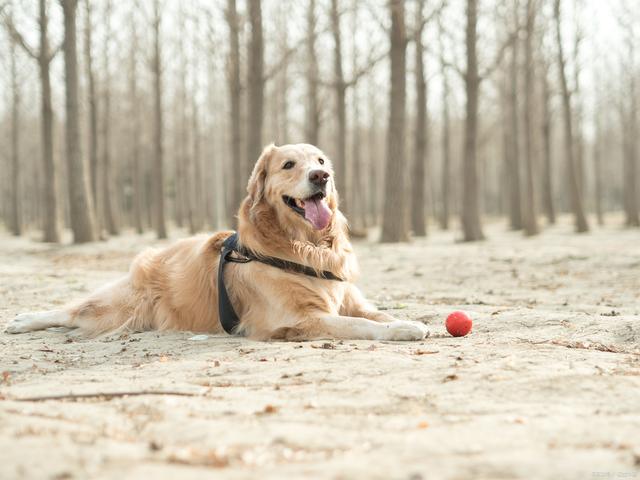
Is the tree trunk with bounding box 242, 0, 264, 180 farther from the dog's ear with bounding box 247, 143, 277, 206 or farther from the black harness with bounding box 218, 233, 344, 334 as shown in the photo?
the black harness with bounding box 218, 233, 344, 334

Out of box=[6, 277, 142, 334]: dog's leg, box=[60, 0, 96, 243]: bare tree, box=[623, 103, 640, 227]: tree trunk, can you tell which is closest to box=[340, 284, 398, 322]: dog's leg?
box=[6, 277, 142, 334]: dog's leg

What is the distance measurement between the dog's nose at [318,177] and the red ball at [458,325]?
1437mm

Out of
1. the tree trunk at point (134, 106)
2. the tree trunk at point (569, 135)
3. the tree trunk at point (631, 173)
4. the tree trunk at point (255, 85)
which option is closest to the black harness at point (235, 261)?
the tree trunk at point (255, 85)

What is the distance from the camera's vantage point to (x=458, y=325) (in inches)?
203

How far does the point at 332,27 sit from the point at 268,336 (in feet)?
51.8

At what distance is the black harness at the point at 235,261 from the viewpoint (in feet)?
17.7

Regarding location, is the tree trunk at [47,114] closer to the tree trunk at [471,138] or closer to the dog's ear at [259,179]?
the tree trunk at [471,138]

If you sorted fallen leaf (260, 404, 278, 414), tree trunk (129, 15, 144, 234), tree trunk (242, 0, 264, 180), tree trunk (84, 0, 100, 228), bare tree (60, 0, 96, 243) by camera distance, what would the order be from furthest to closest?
tree trunk (129, 15, 144, 234) → tree trunk (84, 0, 100, 228) → bare tree (60, 0, 96, 243) → tree trunk (242, 0, 264, 180) → fallen leaf (260, 404, 278, 414)

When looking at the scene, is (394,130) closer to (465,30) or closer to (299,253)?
(465,30)

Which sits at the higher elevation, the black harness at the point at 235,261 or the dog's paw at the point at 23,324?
the black harness at the point at 235,261

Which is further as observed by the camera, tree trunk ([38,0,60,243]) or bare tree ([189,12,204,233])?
bare tree ([189,12,204,233])

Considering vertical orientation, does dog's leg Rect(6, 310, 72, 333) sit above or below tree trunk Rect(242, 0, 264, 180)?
below

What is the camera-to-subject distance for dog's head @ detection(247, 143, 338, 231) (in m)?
5.35

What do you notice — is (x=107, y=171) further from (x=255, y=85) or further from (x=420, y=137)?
(x=420, y=137)
